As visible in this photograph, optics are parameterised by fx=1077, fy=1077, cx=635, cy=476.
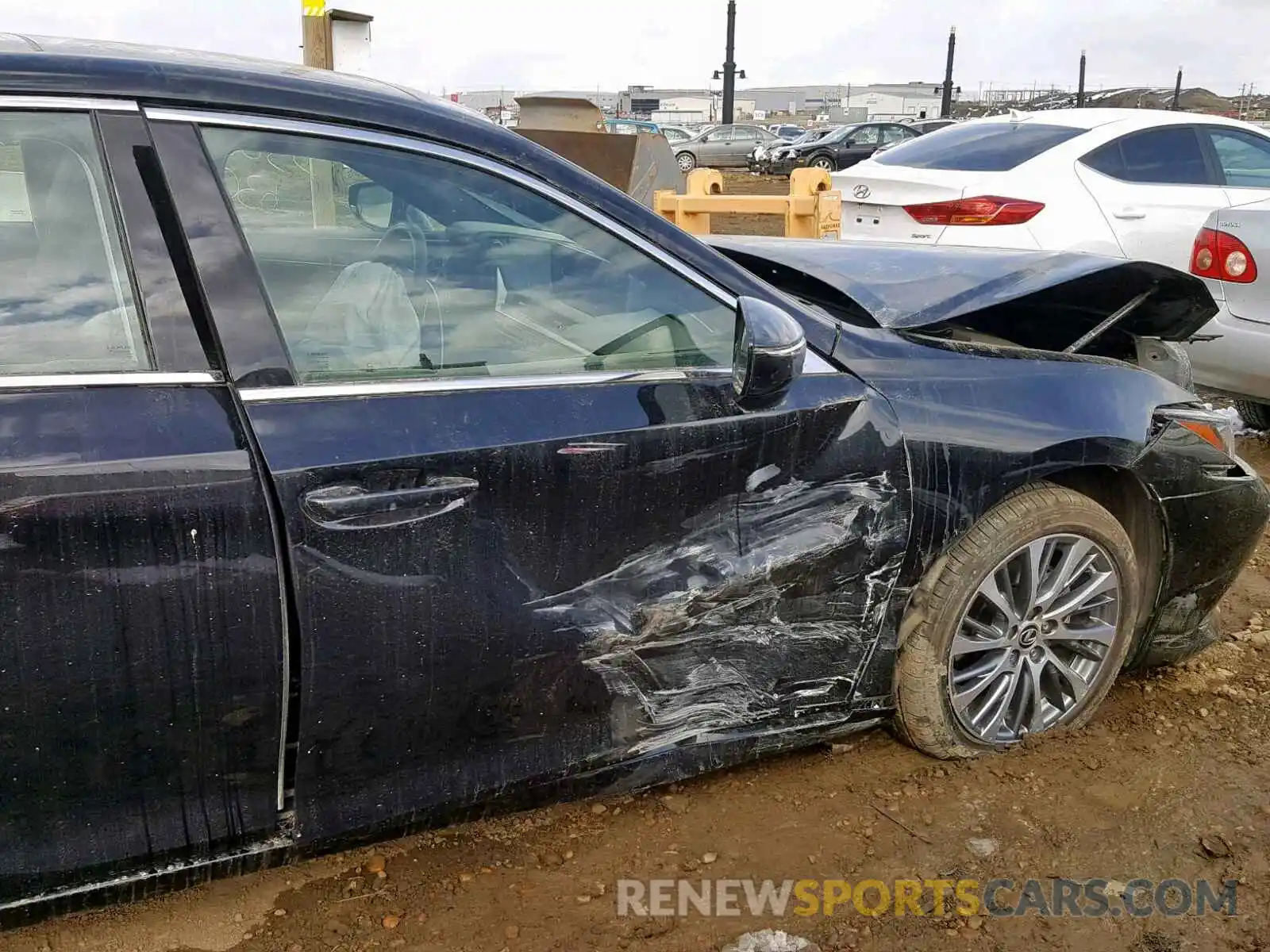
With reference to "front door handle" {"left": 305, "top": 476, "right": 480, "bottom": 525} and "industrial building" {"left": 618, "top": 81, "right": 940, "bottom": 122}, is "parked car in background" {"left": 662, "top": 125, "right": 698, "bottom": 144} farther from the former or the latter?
"front door handle" {"left": 305, "top": 476, "right": 480, "bottom": 525}

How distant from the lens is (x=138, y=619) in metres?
1.74

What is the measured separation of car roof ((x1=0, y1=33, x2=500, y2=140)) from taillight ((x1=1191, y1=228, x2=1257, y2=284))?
458cm

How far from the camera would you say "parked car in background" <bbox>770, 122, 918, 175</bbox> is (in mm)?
28219

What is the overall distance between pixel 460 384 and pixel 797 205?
5.70m

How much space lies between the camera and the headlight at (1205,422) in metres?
2.92

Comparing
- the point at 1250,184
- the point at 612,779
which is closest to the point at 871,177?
the point at 1250,184

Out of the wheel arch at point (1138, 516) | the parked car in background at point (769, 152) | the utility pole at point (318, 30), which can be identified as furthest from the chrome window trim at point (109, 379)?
the parked car in background at point (769, 152)

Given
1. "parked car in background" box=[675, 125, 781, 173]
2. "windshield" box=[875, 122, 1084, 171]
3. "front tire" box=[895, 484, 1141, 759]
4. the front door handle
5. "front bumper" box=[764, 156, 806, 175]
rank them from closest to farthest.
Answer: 1. the front door handle
2. "front tire" box=[895, 484, 1141, 759]
3. "windshield" box=[875, 122, 1084, 171]
4. "front bumper" box=[764, 156, 806, 175]
5. "parked car in background" box=[675, 125, 781, 173]

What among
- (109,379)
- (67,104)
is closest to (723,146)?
(67,104)

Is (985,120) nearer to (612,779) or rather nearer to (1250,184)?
(1250,184)

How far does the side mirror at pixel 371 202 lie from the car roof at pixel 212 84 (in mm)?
139

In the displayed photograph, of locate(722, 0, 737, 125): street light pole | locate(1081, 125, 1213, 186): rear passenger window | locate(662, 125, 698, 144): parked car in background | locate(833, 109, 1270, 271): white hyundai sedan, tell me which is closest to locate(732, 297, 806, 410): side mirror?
locate(833, 109, 1270, 271): white hyundai sedan

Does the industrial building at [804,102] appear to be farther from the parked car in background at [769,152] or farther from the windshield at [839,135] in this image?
the windshield at [839,135]

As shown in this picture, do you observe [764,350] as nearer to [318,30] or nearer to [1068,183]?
[1068,183]
